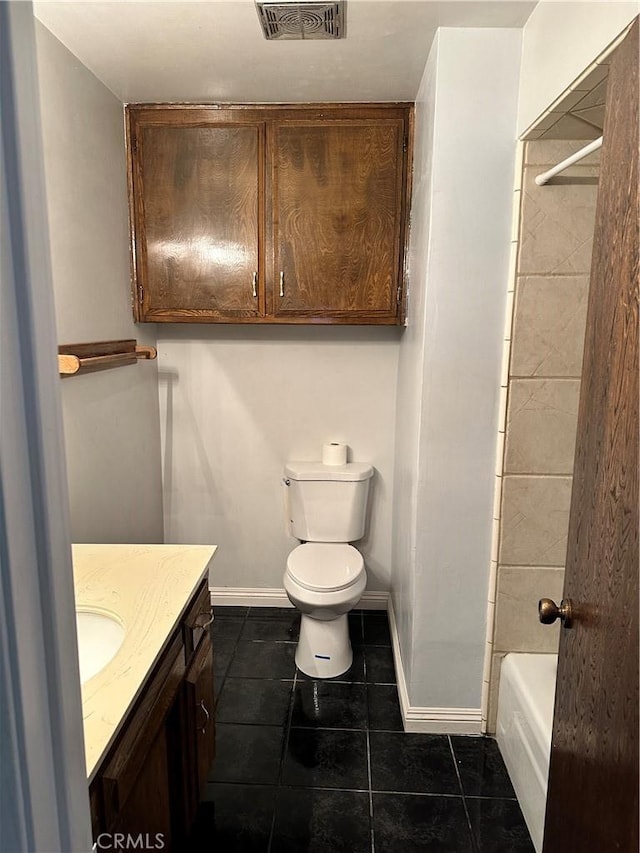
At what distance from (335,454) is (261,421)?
404mm

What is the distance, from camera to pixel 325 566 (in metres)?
2.51

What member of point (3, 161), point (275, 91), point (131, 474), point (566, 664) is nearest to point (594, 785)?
point (566, 664)

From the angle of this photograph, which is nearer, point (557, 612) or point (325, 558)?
point (557, 612)

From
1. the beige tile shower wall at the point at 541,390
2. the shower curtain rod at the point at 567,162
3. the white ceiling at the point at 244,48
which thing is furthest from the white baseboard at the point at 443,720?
A: the white ceiling at the point at 244,48

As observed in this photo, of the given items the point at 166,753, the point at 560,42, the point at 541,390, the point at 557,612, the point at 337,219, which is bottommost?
the point at 166,753

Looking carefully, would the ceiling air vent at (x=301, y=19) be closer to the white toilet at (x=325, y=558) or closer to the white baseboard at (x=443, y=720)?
the white toilet at (x=325, y=558)

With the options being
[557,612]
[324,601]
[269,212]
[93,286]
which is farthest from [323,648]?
[269,212]

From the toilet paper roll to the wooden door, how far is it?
5.51 ft

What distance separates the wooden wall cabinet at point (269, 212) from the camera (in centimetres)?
235

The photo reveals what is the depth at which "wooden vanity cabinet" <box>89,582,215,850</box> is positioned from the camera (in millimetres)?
1017

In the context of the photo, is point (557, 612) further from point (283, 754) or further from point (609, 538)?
point (283, 754)

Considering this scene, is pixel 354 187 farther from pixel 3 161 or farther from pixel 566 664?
pixel 3 161

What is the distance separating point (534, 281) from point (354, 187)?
91 centimetres

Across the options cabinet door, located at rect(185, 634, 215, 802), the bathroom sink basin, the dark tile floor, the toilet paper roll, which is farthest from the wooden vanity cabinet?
the toilet paper roll
